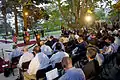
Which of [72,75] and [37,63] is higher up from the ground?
[72,75]

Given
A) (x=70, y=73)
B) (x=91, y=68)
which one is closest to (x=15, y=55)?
(x=91, y=68)

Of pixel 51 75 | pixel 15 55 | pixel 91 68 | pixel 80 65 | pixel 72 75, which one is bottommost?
pixel 15 55

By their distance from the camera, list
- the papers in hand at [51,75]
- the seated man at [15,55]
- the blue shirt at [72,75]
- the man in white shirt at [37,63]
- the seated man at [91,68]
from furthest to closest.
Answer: the seated man at [15,55] → the man in white shirt at [37,63] → the papers in hand at [51,75] → the seated man at [91,68] → the blue shirt at [72,75]

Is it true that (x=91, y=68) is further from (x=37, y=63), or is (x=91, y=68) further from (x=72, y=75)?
(x=37, y=63)

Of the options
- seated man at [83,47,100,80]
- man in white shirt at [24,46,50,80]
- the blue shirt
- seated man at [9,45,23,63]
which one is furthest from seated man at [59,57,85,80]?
seated man at [9,45,23,63]

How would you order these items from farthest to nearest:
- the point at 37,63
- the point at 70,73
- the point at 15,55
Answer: the point at 15,55 → the point at 37,63 → the point at 70,73

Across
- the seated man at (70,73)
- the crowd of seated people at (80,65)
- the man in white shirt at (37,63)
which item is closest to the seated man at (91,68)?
the crowd of seated people at (80,65)

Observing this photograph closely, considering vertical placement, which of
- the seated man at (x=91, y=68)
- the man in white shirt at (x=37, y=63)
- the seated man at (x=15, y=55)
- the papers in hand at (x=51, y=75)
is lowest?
the seated man at (x=15, y=55)

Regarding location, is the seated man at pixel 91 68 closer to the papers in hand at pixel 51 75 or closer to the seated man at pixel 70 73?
the papers in hand at pixel 51 75

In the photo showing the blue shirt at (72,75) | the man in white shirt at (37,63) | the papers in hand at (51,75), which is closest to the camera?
the blue shirt at (72,75)

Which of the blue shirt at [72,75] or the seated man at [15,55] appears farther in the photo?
the seated man at [15,55]

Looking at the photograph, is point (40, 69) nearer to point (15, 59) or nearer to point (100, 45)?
point (15, 59)

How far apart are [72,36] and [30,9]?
15895mm

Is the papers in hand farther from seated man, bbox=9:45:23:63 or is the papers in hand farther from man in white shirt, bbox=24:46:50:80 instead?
seated man, bbox=9:45:23:63
